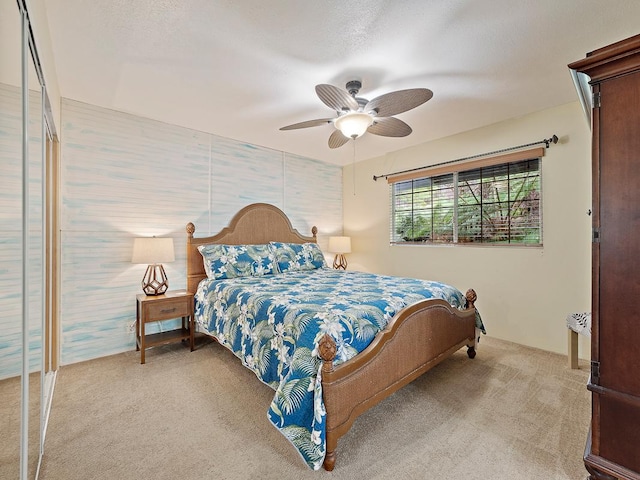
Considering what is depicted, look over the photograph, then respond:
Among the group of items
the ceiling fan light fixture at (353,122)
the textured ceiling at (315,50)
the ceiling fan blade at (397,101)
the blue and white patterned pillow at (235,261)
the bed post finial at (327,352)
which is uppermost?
the textured ceiling at (315,50)

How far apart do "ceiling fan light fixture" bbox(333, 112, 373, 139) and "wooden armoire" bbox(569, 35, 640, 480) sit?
4.38 ft

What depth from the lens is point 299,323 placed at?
1895 millimetres

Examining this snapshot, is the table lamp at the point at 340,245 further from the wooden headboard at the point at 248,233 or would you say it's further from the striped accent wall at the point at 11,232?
the striped accent wall at the point at 11,232

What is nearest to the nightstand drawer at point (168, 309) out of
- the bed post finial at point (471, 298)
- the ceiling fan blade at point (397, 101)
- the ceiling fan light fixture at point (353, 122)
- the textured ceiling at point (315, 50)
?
the textured ceiling at point (315, 50)

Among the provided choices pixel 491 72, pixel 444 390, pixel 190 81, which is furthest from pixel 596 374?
pixel 190 81

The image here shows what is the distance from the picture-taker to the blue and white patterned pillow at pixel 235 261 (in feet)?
11.1

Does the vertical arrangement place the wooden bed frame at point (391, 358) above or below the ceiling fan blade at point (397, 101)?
below

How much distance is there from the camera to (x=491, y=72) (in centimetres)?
239

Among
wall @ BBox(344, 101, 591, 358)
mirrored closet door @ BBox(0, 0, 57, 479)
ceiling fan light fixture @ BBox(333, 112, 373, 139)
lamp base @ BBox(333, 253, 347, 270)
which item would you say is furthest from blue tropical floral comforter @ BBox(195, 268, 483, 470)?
lamp base @ BBox(333, 253, 347, 270)

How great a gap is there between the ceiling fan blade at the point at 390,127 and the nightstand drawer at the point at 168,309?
253 centimetres

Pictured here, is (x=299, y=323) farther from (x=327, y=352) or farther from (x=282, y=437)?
(x=282, y=437)

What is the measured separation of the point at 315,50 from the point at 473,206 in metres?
2.68

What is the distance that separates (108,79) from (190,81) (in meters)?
0.67

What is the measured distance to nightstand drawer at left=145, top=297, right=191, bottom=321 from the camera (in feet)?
9.70
